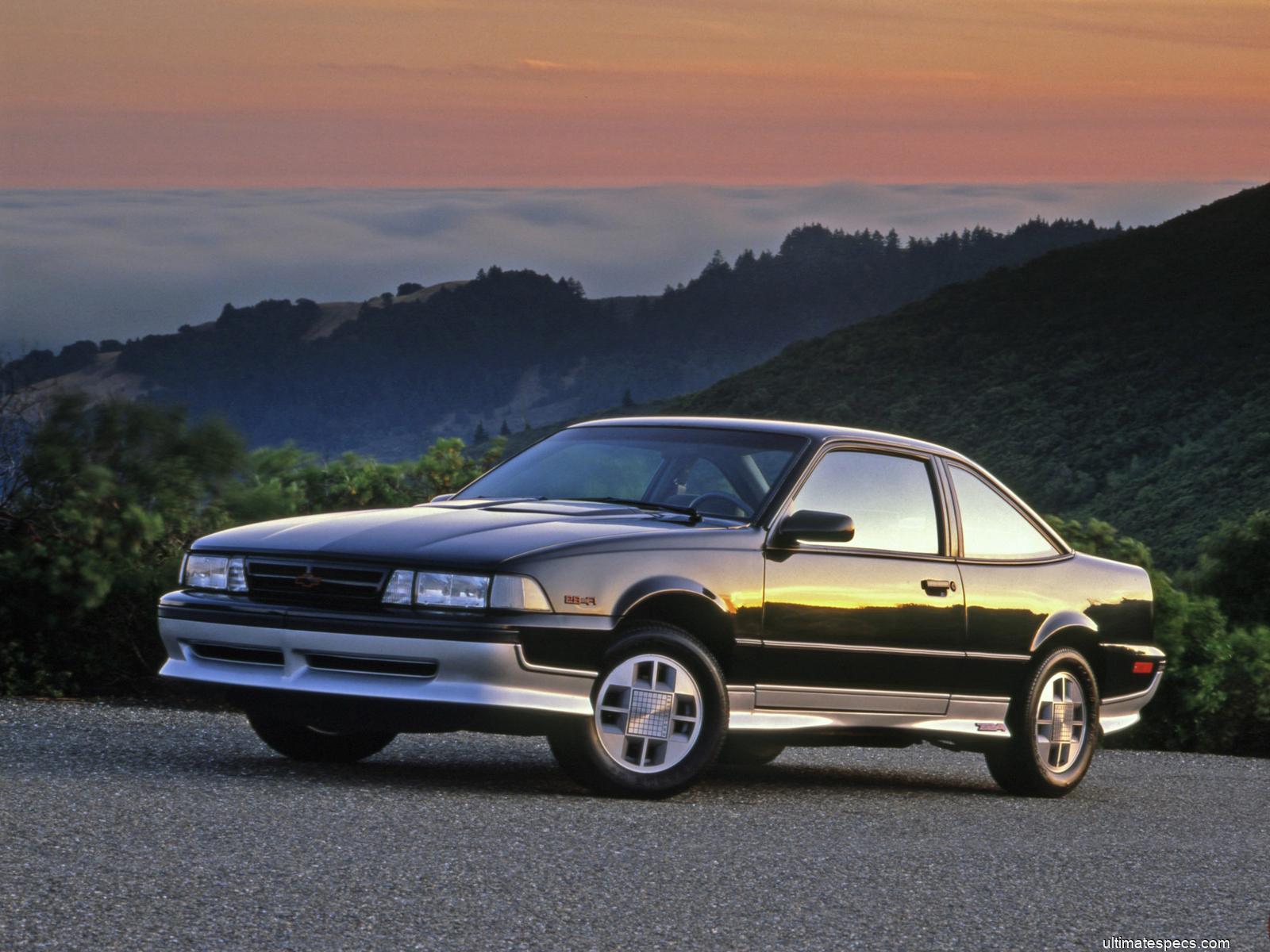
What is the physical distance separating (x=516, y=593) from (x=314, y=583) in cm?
84

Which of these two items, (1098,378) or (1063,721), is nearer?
(1063,721)

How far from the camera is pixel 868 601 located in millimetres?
8484

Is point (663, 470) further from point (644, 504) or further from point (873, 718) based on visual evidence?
point (873, 718)

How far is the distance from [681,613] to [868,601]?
40.0 inches

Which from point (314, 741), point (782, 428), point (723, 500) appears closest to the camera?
point (723, 500)

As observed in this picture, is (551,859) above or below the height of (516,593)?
below

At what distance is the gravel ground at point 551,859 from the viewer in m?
5.34

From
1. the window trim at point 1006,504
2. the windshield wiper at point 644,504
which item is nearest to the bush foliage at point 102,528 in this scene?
the windshield wiper at point 644,504

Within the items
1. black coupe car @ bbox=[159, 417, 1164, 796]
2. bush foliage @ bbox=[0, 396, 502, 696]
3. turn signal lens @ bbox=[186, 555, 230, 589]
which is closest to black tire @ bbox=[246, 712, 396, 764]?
black coupe car @ bbox=[159, 417, 1164, 796]

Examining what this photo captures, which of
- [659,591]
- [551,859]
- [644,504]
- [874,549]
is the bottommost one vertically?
→ [551,859]

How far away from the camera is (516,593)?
7355 millimetres

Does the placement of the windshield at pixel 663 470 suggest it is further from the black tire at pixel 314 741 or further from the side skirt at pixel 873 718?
the black tire at pixel 314 741

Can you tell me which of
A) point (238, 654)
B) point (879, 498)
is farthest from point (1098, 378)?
point (238, 654)

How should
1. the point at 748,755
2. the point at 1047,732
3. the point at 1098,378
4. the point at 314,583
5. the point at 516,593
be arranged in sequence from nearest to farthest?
the point at 516,593
the point at 314,583
the point at 1047,732
the point at 748,755
the point at 1098,378
